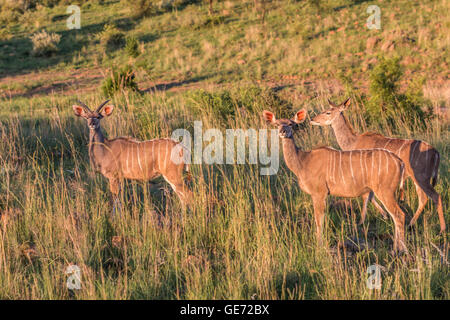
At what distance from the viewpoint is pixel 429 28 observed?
24938mm

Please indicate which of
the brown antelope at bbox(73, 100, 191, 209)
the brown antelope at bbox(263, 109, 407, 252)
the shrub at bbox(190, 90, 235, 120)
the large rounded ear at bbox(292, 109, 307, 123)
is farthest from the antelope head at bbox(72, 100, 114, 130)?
the shrub at bbox(190, 90, 235, 120)

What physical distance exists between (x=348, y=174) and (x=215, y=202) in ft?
5.77

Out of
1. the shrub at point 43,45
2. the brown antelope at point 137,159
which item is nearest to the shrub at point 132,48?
the shrub at point 43,45

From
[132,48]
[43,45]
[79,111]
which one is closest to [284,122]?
[79,111]

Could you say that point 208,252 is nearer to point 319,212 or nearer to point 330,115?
point 319,212

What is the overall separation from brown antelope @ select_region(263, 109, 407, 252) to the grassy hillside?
1.09 ft

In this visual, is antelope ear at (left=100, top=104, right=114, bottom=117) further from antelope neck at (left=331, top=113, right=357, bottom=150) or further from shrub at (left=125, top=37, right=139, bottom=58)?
shrub at (left=125, top=37, right=139, bottom=58)

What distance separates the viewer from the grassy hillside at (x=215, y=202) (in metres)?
4.67

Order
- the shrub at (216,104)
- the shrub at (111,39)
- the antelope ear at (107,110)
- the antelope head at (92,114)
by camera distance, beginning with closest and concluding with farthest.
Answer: the antelope head at (92,114), the antelope ear at (107,110), the shrub at (216,104), the shrub at (111,39)

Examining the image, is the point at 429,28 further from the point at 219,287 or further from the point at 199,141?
the point at 219,287

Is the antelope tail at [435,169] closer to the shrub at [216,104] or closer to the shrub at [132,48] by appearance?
the shrub at [216,104]

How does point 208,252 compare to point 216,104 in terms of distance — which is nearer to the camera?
point 208,252

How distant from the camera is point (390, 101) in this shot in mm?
11383

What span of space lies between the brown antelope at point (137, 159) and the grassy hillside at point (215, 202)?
0.68 ft
